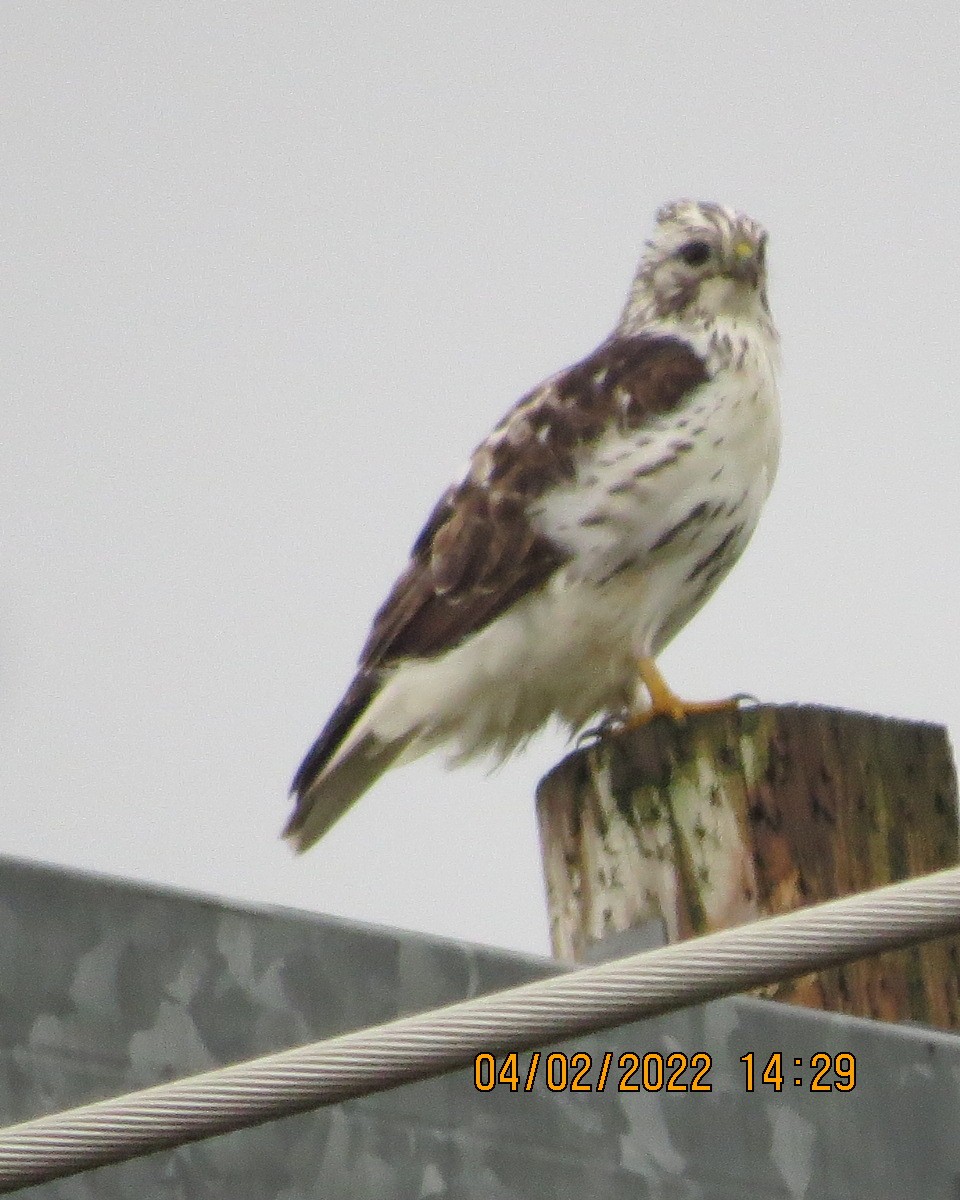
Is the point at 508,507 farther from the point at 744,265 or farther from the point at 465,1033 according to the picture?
the point at 465,1033

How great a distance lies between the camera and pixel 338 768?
5.31 metres

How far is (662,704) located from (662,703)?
2 centimetres

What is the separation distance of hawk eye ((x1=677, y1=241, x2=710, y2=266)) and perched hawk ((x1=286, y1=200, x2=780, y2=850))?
1.73 ft

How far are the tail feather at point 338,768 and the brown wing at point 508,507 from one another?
113 mm

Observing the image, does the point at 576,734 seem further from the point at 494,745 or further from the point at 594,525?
the point at 594,525

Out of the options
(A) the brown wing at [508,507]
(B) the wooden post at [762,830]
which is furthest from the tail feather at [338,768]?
(B) the wooden post at [762,830]

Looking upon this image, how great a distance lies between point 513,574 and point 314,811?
69 centimetres

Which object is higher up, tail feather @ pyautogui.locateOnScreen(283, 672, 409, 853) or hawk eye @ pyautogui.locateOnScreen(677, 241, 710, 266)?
hawk eye @ pyautogui.locateOnScreen(677, 241, 710, 266)

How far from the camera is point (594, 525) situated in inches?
205

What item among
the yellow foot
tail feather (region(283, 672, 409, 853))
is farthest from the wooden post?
tail feather (region(283, 672, 409, 853))

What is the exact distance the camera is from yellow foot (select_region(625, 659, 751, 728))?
13.8 feet

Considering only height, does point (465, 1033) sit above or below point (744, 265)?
below
